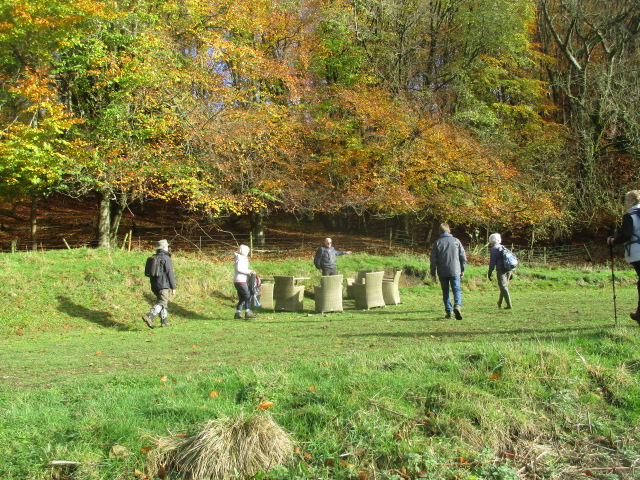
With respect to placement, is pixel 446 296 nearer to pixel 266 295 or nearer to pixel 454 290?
pixel 454 290

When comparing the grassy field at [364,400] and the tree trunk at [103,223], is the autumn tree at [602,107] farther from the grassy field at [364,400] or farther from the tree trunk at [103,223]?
the tree trunk at [103,223]

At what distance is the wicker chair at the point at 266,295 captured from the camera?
15.1 m

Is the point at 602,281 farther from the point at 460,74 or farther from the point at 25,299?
the point at 25,299

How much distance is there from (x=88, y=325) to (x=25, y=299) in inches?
77.8

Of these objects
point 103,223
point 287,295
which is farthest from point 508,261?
point 103,223

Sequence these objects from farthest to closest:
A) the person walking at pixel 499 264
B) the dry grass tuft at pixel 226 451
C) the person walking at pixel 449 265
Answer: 1. the person walking at pixel 499 264
2. the person walking at pixel 449 265
3. the dry grass tuft at pixel 226 451

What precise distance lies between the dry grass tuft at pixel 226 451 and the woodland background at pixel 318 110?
1588 centimetres

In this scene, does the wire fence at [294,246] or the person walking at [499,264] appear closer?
the person walking at [499,264]

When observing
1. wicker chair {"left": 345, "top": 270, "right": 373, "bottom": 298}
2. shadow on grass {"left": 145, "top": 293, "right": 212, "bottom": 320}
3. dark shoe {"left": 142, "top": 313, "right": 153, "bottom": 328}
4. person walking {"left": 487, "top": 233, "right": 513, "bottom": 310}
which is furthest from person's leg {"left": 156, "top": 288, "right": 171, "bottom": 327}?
person walking {"left": 487, "top": 233, "right": 513, "bottom": 310}

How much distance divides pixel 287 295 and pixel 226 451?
33.6 feet

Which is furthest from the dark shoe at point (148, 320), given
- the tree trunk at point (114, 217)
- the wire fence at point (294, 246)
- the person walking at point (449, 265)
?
the tree trunk at point (114, 217)

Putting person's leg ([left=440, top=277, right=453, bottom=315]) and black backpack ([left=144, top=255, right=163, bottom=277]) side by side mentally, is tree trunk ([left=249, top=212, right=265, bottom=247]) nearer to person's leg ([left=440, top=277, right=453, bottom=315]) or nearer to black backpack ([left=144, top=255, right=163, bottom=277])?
black backpack ([left=144, top=255, right=163, bottom=277])

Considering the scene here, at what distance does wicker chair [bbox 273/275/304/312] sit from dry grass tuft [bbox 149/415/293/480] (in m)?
9.99

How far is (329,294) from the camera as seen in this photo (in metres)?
13.4
